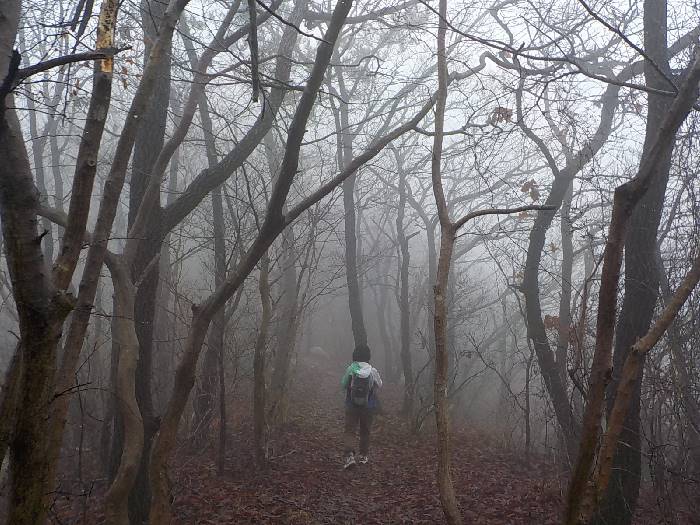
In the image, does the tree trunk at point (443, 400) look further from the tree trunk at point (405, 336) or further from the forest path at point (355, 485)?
the tree trunk at point (405, 336)

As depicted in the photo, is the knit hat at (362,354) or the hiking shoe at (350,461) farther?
the knit hat at (362,354)

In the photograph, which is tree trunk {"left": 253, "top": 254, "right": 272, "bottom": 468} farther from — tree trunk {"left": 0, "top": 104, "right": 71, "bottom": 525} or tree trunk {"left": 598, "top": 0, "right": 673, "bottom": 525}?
tree trunk {"left": 0, "top": 104, "right": 71, "bottom": 525}

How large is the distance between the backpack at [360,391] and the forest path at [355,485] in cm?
98

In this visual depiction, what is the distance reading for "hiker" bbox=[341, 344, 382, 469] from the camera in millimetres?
7312

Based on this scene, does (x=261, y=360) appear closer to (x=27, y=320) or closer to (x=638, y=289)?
(x=638, y=289)

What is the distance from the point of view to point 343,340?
22562 millimetres

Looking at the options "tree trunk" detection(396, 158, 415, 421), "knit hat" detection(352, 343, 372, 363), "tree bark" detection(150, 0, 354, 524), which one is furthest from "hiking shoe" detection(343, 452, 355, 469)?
"tree bark" detection(150, 0, 354, 524)

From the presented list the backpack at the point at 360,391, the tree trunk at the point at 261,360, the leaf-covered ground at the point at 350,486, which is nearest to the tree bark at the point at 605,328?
the leaf-covered ground at the point at 350,486

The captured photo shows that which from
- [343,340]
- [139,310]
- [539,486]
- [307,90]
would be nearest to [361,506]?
[539,486]

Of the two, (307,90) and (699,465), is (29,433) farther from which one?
(699,465)

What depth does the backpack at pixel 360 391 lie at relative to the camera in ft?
23.9

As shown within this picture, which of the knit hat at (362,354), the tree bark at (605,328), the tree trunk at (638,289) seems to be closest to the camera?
the tree bark at (605,328)

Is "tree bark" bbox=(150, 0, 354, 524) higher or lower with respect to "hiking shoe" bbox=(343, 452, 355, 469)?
higher

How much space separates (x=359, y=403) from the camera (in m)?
7.29
